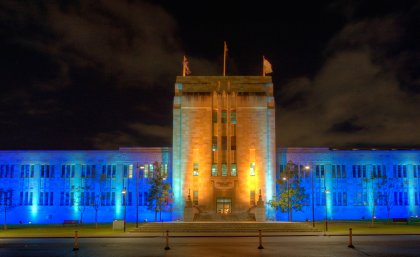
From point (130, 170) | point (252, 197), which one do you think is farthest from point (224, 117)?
point (130, 170)

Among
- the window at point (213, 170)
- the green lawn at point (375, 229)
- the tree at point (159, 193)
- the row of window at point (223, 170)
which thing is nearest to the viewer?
the green lawn at point (375, 229)

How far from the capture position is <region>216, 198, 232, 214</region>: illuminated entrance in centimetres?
7925

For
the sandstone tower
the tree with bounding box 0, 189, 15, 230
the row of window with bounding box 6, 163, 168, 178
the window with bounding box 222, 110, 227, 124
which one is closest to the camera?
the sandstone tower

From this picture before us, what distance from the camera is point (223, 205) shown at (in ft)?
261

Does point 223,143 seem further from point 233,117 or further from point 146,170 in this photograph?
point 146,170

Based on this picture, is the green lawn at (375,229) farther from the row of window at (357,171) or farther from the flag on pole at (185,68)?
the flag on pole at (185,68)

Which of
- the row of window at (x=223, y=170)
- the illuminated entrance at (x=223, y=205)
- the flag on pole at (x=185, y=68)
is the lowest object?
the illuminated entrance at (x=223, y=205)

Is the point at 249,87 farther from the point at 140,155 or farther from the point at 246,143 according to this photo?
the point at 140,155

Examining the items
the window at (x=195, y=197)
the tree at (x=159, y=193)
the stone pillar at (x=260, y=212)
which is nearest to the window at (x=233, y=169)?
the window at (x=195, y=197)

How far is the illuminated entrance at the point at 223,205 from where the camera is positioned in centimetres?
7925

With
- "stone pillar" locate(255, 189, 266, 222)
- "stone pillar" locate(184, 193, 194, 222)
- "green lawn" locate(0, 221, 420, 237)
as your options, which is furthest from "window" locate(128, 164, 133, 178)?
"stone pillar" locate(255, 189, 266, 222)

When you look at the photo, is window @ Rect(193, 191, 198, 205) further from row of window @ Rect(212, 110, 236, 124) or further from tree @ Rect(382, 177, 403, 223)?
tree @ Rect(382, 177, 403, 223)

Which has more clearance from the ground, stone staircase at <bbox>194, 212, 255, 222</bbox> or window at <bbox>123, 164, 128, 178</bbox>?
window at <bbox>123, 164, 128, 178</bbox>

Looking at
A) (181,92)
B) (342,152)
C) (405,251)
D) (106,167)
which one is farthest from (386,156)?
(405,251)
